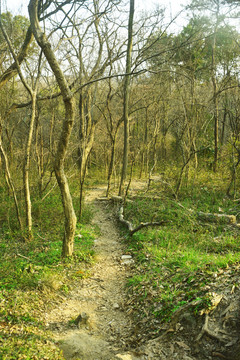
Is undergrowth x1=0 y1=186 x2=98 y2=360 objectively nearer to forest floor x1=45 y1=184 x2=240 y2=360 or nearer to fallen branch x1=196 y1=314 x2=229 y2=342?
forest floor x1=45 y1=184 x2=240 y2=360

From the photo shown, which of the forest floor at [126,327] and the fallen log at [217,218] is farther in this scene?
the fallen log at [217,218]

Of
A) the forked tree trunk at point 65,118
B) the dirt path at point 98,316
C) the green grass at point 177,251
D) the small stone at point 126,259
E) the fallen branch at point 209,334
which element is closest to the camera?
the fallen branch at point 209,334

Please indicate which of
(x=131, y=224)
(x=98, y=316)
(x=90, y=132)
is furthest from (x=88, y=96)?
(x=98, y=316)

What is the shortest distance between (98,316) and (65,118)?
11.3 ft

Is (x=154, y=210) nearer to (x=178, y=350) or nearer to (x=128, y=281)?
(x=128, y=281)

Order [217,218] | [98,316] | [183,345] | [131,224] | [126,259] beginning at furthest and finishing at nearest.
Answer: [131,224] < [217,218] < [126,259] < [98,316] < [183,345]

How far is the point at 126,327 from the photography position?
4.32 metres

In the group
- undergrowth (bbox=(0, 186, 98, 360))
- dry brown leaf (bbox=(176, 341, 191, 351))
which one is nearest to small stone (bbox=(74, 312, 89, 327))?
undergrowth (bbox=(0, 186, 98, 360))

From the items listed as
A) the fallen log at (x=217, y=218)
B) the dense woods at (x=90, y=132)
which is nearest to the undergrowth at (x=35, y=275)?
the dense woods at (x=90, y=132)

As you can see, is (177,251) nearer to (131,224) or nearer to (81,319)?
(131,224)

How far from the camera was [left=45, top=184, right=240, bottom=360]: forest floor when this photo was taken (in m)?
3.31

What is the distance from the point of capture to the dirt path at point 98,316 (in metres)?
3.68

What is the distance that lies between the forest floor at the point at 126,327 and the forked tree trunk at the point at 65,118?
1070 millimetres

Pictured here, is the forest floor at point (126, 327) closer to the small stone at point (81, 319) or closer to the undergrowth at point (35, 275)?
the small stone at point (81, 319)
